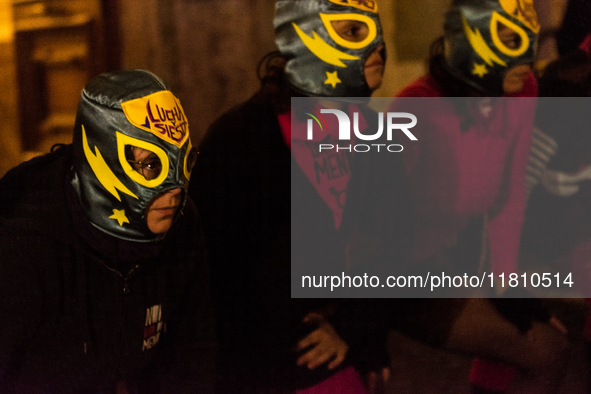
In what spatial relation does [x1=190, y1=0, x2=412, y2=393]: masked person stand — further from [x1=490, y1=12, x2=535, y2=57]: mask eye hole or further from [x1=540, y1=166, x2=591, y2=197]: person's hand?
[x1=540, y1=166, x2=591, y2=197]: person's hand

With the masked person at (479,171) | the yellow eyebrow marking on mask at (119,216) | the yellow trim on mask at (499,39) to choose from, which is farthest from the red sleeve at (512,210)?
the yellow eyebrow marking on mask at (119,216)

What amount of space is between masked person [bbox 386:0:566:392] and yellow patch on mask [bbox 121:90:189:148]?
34.5 inches

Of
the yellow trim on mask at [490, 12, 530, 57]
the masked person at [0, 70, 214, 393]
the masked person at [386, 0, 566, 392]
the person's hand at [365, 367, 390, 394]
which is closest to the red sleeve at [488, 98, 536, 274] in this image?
the masked person at [386, 0, 566, 392]

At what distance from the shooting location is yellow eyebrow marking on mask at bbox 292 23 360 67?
1659 millimetres

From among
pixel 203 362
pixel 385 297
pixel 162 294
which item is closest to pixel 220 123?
pixel 162 294

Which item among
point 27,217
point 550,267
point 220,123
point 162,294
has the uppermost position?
point 220,123

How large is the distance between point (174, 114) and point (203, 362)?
0.69 m

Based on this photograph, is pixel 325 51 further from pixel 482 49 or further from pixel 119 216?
pixel 119 216

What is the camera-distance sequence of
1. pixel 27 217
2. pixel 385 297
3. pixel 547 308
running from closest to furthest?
pixel 27 217 → pixel 385 297 → pixel 547 308

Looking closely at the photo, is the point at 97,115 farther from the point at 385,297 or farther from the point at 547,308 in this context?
the point at 547,308

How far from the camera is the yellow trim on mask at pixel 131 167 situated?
1203 mm

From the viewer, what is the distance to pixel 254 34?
2.46 metres

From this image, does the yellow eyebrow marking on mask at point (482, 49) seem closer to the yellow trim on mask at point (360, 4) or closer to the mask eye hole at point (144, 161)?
the yellow trim on mask at point (360, 4)

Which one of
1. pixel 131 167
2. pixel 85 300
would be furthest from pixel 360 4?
pixel 85 300
